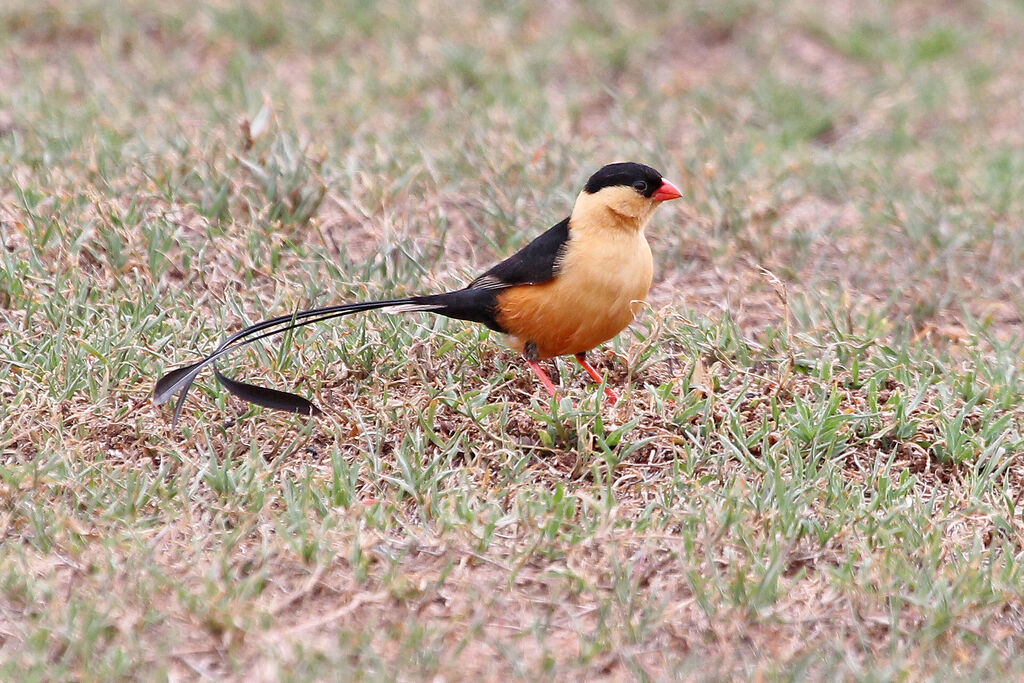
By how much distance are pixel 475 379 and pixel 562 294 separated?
0.56 metres

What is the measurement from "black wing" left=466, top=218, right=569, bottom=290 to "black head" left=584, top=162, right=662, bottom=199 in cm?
19

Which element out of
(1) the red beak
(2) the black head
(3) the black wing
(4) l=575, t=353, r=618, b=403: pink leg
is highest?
(2) the black head

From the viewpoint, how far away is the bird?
411cm

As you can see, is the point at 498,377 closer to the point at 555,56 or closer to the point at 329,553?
the point at 329,553

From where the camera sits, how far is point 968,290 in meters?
5.70

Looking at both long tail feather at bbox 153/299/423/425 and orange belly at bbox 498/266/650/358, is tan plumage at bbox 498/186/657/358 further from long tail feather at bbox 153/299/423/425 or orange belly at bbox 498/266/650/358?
long tail feather at bbox 153/299/423/425

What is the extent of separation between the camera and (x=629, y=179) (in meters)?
4.34

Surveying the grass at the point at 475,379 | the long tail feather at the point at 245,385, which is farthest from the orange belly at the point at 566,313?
the long tail feather at the point at 245,385

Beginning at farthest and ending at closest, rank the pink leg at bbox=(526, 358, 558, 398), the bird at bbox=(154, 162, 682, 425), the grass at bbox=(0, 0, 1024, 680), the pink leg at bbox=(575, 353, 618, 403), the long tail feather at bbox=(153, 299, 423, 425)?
the pink leg at bbox=(575, 353, 618, 403)
the pink leg at bbox=(526, 358, 558, 398)
the bird at bbox=(154, 162, 682, 425)
the long tail feather at bbox=(153, 299, 423, 425)
the grass at bbox=(0, 0, 1024, 680)

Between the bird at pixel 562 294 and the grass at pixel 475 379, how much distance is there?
20 cm

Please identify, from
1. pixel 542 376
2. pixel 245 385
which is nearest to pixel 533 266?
pixel 542 376

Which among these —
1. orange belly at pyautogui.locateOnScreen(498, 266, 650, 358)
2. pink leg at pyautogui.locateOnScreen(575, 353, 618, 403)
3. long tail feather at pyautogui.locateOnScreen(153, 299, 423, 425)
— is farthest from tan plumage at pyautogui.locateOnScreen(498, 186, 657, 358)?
long tail feather at pyautogui.locateOnScreen(153, 299, 423, 425)

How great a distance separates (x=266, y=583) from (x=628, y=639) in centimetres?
95

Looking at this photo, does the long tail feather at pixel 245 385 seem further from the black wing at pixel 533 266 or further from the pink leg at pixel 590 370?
the pink leg at pixel 590 370
